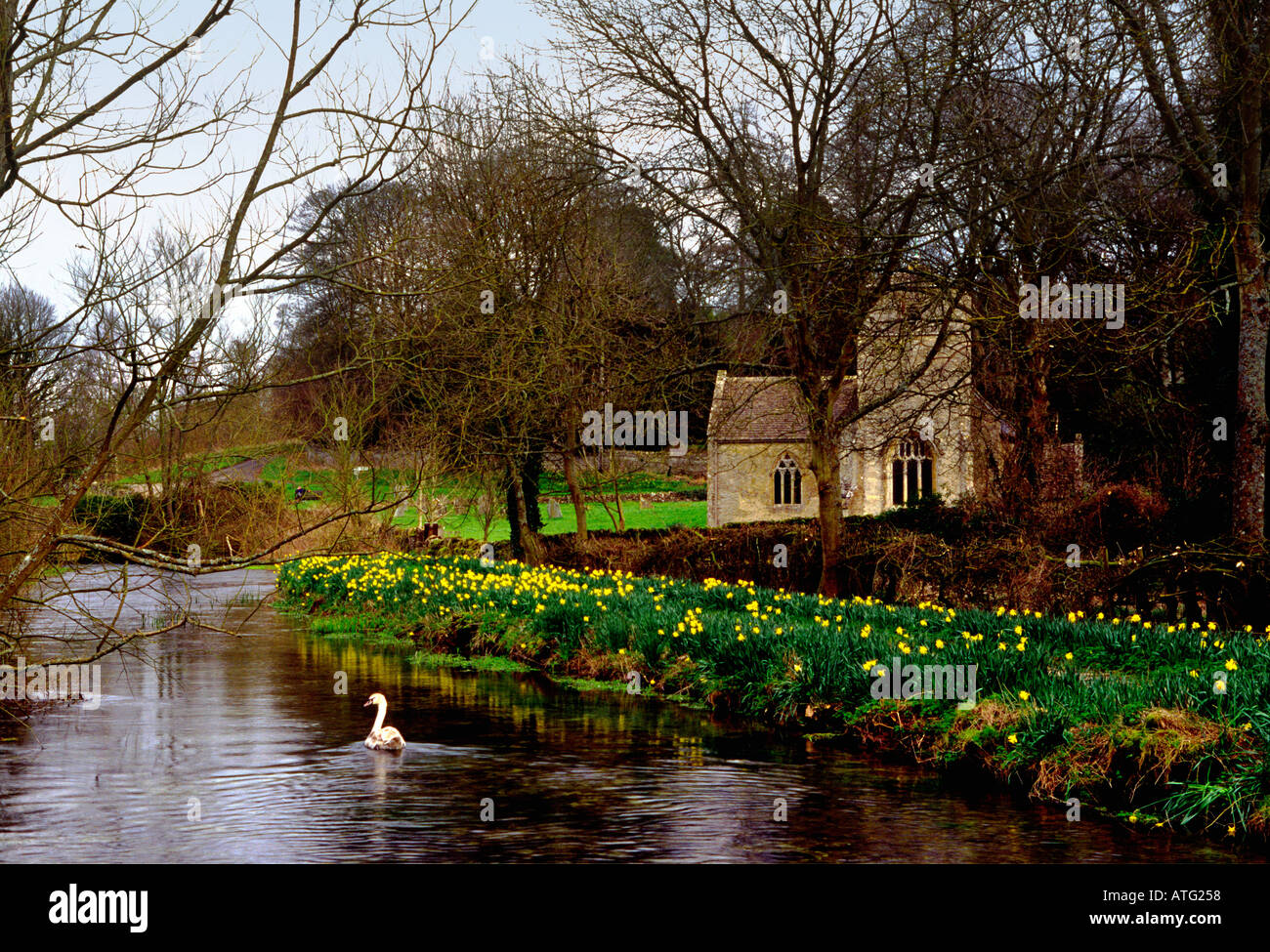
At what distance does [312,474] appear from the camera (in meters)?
28.9

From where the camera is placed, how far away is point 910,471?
39844mm

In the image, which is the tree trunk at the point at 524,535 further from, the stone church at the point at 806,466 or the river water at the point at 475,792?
the river water at the point at 475,792

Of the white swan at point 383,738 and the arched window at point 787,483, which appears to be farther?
the arched window at point 787,483

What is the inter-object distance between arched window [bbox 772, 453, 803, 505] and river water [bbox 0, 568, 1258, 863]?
2907 cm

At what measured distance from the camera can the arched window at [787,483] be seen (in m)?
42.9

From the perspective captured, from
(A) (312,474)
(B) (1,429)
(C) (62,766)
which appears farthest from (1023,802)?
(A) (312,474)

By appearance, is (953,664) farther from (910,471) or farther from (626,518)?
(626,518)

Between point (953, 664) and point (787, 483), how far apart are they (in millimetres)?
32298

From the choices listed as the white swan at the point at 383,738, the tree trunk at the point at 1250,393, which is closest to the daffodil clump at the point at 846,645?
the tree trunk at the point at 1250,393

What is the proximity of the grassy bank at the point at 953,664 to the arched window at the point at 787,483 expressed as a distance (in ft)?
77.6
